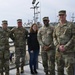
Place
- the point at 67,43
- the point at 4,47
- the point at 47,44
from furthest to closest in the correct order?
the point at 4,47 → the point at 47,44 → the point at 67,43

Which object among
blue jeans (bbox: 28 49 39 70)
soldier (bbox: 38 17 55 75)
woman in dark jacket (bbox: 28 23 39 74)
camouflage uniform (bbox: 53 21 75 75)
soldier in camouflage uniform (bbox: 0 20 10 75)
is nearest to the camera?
camouflage uniform (bbox: 53 21 75 75)

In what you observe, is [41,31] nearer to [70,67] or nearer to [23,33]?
[23,33]

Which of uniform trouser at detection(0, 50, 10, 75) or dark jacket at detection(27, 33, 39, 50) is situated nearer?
uniform trouser at detection(0, 50, 10, 75)

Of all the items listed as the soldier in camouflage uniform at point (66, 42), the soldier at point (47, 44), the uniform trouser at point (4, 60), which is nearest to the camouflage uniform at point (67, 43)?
the soldier in camouflage uniform at point (66, 42)

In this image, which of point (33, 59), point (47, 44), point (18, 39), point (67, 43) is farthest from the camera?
point (33, 59)

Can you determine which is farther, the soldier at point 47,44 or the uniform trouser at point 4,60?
the uniform trouser at point 4,60

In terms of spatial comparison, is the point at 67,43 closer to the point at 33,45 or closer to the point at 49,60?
the point at 49,60

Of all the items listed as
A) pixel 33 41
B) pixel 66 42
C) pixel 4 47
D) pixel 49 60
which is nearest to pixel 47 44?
pixel 49 60

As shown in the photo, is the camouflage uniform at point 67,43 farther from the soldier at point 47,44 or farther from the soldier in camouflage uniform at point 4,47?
the soldier in camouflage uniform at point 4,47

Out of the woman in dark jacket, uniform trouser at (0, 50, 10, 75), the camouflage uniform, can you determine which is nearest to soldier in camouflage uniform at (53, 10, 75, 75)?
the camouflage uniform

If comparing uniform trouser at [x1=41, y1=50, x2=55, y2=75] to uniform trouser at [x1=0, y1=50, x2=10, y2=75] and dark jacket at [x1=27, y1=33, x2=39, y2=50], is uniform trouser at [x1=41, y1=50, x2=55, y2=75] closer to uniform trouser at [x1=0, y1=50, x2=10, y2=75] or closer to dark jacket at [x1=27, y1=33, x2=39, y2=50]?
dark jacket at [x1=27, y1=33, x2=39, y2=50]

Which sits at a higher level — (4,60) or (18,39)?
(18,39)

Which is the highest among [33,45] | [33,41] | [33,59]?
[33,41]

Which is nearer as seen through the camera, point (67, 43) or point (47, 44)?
point (67, 43)
